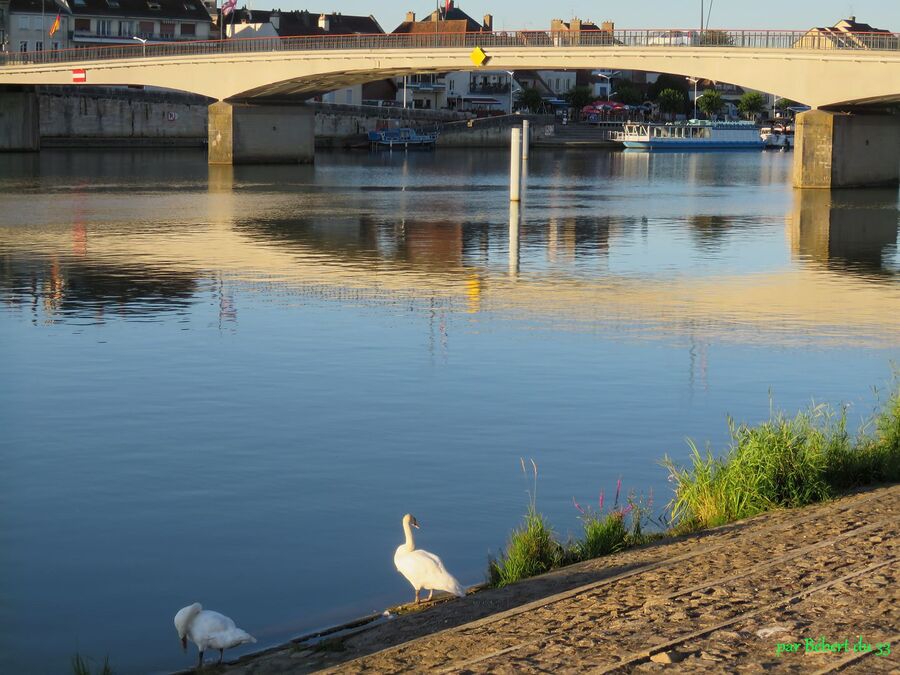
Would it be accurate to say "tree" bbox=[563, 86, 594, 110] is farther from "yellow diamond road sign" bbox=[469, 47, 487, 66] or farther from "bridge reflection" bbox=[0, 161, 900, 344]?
"bridge reflection" bbox=[0, 161, 900, 344]

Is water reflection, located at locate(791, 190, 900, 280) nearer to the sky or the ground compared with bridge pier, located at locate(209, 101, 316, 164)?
nearer to the ground

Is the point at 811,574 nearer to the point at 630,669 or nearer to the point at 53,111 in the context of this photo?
the point at 630,669

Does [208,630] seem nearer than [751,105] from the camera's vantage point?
Yes

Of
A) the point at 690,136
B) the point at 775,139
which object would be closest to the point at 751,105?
the point at 775,139

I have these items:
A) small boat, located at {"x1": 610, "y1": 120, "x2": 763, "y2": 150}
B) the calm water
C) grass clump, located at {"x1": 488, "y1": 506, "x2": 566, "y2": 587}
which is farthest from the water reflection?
small boat, located at {"x1": 610, "y1": 120, "x2": 763, "y2": 150}

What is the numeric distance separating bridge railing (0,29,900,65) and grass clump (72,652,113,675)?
1909 inches

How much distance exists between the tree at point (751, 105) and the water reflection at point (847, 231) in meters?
111

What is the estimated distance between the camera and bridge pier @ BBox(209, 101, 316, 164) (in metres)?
72.6

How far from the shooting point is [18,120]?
8350 centimetres

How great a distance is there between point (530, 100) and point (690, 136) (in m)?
24.6

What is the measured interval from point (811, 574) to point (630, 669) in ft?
5.72

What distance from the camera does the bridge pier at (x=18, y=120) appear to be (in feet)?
272

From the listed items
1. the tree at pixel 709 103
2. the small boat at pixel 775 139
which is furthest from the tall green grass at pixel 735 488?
the tree at pixel 709 103

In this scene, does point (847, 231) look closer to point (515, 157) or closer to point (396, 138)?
point (515, 157)
